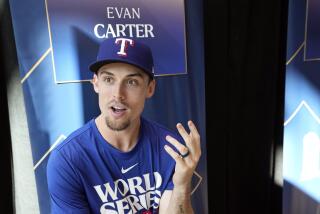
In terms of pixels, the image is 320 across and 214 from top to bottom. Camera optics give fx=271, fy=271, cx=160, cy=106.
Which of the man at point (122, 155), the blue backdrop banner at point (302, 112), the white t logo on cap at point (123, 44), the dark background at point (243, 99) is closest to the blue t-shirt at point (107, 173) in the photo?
the man at point (122, 155)

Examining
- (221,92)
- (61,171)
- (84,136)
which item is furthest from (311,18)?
(61,171)

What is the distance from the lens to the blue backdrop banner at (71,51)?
113cm

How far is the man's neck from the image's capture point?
1235 millimetres

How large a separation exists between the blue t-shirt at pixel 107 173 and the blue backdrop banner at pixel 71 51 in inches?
2.3

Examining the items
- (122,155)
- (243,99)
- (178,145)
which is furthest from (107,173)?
(243,99)

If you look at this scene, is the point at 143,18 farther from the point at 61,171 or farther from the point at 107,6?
the point at 61,171

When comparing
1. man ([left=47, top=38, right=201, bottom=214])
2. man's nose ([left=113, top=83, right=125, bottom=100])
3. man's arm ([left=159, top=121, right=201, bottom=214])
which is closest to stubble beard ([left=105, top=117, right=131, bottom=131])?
man ([left=47, top=38, right=201, bottom=214])

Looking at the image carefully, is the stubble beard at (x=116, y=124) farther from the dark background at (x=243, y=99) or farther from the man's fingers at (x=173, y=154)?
the dark background at (x=243, y=99)

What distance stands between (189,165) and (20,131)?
809mm

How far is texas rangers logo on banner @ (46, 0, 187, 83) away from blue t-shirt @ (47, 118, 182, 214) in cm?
28

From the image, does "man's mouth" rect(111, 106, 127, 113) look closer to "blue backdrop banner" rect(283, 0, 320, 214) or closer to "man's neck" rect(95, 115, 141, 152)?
"man's neck" rect(95, 115, 141, 152)

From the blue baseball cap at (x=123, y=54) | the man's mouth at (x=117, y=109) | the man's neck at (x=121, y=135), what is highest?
the blue baseball cap at (x=123, y=54)

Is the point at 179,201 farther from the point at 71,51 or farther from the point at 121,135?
the point at 71,51

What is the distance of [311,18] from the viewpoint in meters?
1.74
